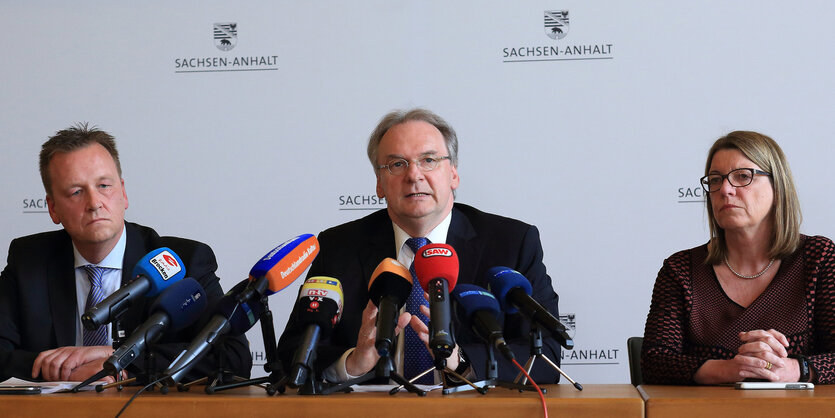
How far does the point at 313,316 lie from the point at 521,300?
45 cm

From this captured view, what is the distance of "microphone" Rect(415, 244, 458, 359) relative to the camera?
5.23ft

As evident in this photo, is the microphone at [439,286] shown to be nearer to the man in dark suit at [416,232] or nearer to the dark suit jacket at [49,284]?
the man in dark suit at [416,232]

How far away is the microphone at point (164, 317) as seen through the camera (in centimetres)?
171

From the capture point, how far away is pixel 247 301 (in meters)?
1.80

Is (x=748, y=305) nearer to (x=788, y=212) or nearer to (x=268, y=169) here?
(x=788, y=212)

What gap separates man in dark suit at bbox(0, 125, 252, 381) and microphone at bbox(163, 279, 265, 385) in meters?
1.06

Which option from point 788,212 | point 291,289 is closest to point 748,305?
point 788,212

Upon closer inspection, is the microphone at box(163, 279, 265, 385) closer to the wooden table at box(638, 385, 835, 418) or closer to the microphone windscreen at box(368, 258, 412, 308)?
the microphone windscreen at box(368, 258, 412, 308)

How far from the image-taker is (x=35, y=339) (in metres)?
2.86

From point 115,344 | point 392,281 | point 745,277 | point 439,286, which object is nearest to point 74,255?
point 115,344

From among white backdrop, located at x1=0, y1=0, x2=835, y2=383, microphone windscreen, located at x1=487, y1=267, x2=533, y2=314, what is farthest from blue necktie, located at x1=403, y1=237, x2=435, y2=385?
white backdrop, located at x1=0, y1=0, x2=835, y2=383

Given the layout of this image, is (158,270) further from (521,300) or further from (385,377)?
(521,300)

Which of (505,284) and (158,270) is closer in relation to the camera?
(505,284)

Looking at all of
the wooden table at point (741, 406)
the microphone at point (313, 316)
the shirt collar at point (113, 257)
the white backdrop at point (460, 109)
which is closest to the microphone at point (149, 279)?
the microphone at point (313, 316)
